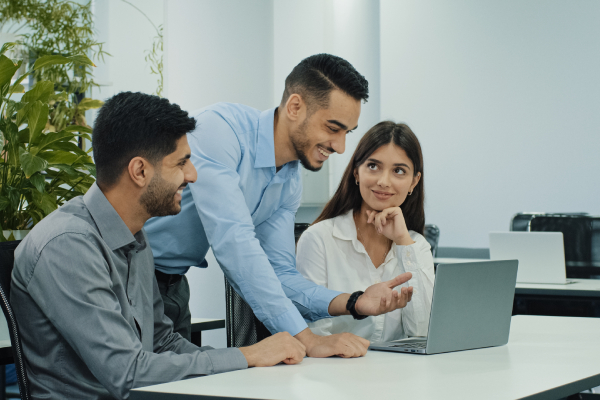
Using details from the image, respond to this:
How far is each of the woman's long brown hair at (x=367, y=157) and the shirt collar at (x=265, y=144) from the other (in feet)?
1.58

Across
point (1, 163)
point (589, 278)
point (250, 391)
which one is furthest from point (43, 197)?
point (589, 278)

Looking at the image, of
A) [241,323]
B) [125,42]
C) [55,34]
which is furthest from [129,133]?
[125,42]

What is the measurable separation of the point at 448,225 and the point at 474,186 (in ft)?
1.36

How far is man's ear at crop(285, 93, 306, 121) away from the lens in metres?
1.75

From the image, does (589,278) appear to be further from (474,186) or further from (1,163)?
(1,163)

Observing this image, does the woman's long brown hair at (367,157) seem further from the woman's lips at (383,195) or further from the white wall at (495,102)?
the white wall at (495,102)

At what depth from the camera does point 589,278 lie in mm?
3426

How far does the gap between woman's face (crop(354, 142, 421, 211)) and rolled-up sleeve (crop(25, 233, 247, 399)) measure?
110 cm

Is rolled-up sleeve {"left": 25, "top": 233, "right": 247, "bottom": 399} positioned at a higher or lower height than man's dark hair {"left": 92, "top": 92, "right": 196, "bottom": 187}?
lower

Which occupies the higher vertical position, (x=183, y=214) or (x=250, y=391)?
(x=183, y=214)

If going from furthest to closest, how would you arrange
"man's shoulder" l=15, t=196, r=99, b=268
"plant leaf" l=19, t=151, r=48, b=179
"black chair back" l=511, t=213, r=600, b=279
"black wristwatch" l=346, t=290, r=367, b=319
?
"black chair back" l=511, t=213, r=600, b=279 → "plant leaf" l=19, t=151, r=48, b=179 → "black wristwatch" l=346, t=290, r=367, b=319 → "man's shoulder" l=15, t=196, r=99, b=268

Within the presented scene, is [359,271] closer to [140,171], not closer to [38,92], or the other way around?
[140,171]

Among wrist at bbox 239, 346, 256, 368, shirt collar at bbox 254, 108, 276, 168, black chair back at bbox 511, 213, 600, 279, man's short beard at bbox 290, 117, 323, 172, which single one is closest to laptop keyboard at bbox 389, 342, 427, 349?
wrist at bbox 239, 346, 256, 368

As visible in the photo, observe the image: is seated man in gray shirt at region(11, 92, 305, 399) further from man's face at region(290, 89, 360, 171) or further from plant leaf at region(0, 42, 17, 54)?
plant leaf at region(0, 42, 17, 54)
